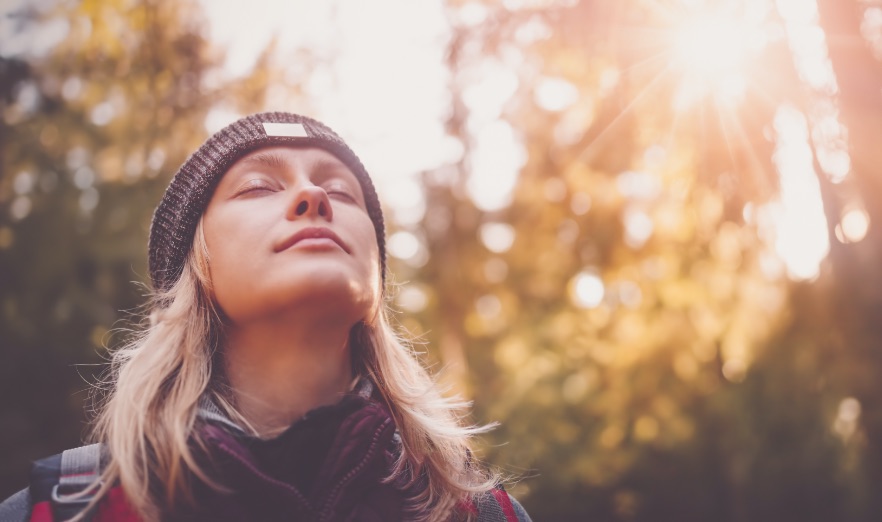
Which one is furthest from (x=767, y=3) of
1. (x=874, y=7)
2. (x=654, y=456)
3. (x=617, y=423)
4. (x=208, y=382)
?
(x=654, y=456)

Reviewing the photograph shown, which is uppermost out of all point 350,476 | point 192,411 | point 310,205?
point 310,205

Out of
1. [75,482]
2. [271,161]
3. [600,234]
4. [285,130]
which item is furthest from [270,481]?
[600,234]

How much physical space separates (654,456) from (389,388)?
6615mm

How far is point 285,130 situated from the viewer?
2299 millimetres

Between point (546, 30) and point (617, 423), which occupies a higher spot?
point (546, 30)

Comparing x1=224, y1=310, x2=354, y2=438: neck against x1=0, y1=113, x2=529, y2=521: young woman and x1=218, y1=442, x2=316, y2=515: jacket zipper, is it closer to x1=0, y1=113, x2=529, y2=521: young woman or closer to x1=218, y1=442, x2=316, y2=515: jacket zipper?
x1=0, y1=113, x2=529, y2=521: young woman

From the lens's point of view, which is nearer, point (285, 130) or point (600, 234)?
point (285, 130)

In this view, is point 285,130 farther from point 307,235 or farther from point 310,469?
point 310,469

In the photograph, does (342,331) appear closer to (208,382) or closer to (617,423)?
(208,382)

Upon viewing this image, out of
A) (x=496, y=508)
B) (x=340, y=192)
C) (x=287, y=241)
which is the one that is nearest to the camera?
(x=287, y=241)

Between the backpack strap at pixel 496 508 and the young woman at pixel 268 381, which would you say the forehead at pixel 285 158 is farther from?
the backpack strap at pixel 496 508

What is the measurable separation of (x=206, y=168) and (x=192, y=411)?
0.88 meters

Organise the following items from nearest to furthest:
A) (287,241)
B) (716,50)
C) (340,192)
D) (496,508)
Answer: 1. (287,241)
2. (496,508)
3. (340,192)
4. (716,50)

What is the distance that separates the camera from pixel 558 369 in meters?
7.77
